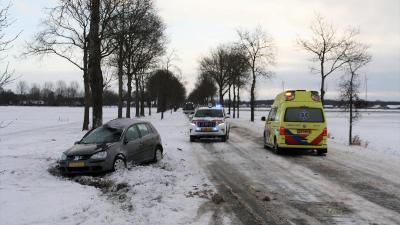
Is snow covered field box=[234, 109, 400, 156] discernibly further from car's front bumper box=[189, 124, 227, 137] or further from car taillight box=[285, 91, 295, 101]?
car's front bumper box=[189, 124, 227, 137]

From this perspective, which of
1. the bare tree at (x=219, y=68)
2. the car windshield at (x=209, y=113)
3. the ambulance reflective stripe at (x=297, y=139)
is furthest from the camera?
the bare tree at (x=219, y=68)

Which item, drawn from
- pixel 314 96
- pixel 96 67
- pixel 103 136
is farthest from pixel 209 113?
pixel 103 136

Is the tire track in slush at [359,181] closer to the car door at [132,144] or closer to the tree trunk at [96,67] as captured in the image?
the car door at [132,144]

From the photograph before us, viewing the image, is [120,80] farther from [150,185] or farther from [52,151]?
[150,185]

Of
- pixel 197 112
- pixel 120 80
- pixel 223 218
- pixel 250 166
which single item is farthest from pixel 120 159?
pixel 120 80

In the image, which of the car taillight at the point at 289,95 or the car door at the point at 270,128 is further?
the car door at the point at 270,128

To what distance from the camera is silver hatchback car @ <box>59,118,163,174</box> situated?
12.8 m

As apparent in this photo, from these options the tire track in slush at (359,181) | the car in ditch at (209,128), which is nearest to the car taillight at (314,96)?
the tire track in slush at (359,181)

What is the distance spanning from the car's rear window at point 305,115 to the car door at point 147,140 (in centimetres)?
582

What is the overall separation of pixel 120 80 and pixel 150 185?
31.0 meters

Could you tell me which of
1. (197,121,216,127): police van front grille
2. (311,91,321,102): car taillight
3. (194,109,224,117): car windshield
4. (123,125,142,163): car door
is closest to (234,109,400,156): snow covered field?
(311,91,321,102): car taillight

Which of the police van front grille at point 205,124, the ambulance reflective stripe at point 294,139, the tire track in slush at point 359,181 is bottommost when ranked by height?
the tire track in slush at point 359,181

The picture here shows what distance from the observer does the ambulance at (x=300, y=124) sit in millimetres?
18719

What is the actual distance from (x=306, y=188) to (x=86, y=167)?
5424 millimetres
